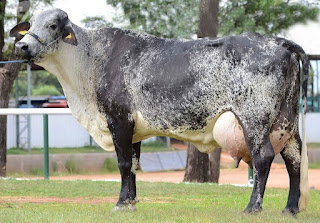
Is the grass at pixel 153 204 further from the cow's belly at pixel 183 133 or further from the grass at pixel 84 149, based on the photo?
the grass at pixel 84 149

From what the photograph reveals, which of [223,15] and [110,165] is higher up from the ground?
[223,15]

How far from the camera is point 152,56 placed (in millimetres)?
7816

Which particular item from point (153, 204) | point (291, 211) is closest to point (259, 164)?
point (291, 211)

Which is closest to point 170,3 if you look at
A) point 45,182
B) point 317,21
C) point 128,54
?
point 317,21

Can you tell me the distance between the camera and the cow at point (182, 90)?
7145 mm

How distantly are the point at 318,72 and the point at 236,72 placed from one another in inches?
838

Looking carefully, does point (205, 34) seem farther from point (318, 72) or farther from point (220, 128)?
point (318, 72)

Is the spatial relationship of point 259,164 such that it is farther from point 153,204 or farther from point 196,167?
point 196,167

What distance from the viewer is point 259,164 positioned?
7.11 meters

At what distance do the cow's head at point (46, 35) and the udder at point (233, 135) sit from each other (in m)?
1.94

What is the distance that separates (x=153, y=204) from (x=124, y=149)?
1.40m

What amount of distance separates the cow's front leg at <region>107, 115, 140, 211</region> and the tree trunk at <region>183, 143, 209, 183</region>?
238 inches

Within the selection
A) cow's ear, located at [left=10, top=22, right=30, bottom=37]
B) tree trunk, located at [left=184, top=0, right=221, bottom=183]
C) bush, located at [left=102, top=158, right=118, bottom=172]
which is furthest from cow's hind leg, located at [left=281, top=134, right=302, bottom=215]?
bush, located at [left=102, top=158, right=118, bottom=172]

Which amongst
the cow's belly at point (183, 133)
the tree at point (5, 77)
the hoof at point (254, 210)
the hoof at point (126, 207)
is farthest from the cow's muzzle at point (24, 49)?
the tree at point (5, 77)
